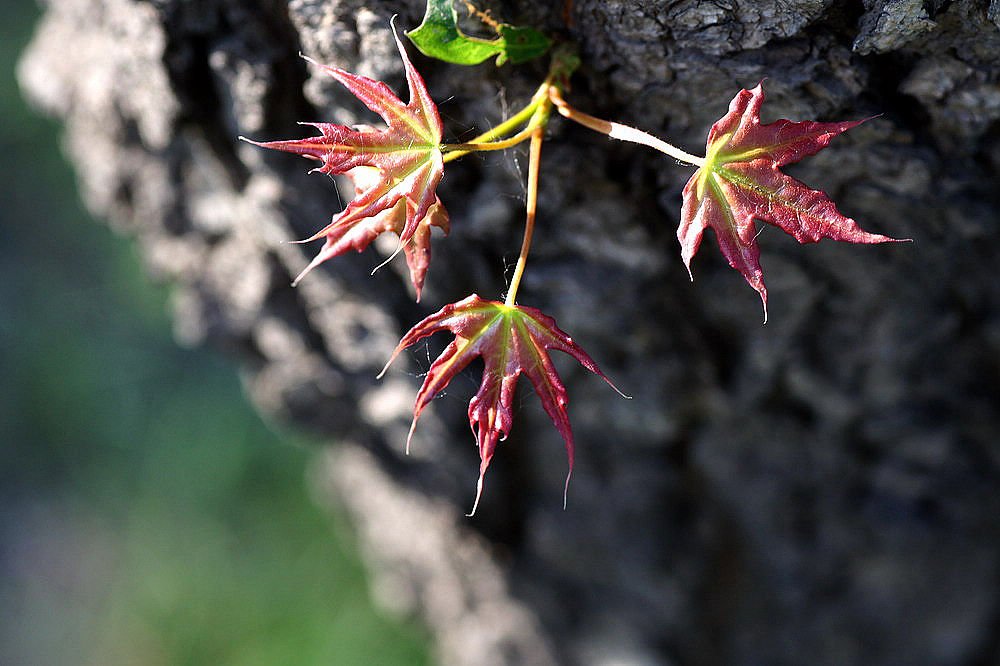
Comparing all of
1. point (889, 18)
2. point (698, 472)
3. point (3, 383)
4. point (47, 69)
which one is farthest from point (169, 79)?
point (3, 383)

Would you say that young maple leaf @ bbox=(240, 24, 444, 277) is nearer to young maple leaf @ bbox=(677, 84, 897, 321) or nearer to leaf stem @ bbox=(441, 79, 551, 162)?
leaf stem @ bbox=(441, 79, 551, 162)

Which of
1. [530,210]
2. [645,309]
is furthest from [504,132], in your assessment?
[645,309]

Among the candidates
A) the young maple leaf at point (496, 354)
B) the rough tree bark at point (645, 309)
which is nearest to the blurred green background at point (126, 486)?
the rough tree bark at point (645, 309)

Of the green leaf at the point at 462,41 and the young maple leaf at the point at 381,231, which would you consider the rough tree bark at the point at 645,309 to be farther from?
the young maple leaf at the point at 381,231

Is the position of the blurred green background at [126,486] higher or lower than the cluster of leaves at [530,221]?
lower

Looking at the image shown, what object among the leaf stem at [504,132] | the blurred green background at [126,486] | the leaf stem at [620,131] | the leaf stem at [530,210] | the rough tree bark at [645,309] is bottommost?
the blurred green background at [126,486]

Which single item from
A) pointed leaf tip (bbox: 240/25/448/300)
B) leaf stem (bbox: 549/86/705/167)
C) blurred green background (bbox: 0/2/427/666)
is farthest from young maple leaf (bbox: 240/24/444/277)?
blurred green background (bbox: 0/2/427/666)
